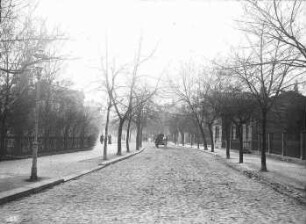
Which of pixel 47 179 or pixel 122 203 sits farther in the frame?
pixel 47 179

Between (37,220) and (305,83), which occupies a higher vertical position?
(305,83)

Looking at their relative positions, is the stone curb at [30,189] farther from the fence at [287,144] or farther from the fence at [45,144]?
the fence at [287,144]

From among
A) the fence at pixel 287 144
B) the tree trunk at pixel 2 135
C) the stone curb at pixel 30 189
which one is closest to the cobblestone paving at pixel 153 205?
the stone curb at pixel 30 189

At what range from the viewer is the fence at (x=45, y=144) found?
21.3m

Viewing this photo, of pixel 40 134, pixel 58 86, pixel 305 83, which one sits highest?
pixel 58 86

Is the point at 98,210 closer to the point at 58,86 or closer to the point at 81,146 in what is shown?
the point at 58,86

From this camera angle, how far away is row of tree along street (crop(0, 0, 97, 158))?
546 inches

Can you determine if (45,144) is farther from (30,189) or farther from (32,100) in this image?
(30,189)

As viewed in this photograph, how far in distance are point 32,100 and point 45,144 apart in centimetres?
574

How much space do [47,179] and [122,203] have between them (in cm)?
469

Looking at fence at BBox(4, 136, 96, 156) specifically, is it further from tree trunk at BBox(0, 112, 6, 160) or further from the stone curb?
the stone curb

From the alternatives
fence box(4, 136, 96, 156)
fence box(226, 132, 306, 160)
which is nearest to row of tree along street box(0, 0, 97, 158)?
fence box(4, 136, 96, 156)

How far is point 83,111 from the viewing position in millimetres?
34656

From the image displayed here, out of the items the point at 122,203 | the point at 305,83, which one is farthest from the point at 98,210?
the point at 305,83
